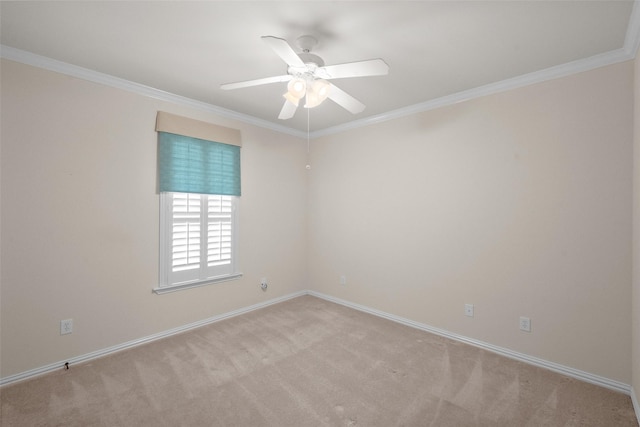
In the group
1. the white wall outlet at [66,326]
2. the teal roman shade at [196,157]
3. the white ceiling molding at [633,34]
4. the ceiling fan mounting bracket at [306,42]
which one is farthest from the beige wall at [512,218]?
the white wall outlet at [66,326]

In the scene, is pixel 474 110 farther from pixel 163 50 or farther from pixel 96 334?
pixel 96 334

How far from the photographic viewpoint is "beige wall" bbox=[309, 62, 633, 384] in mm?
2223

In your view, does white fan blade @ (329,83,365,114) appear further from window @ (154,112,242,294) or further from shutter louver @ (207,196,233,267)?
shutter louver @ (207,196,233,267)

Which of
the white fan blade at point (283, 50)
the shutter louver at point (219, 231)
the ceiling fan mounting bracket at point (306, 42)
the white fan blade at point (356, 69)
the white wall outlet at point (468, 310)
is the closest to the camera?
the white fan blade at point (283, 50)

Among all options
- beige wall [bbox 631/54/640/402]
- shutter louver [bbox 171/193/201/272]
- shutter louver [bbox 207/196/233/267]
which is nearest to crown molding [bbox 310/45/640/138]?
beige wall [bbox 631/54/640/402]

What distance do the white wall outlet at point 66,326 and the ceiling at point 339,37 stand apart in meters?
2.16

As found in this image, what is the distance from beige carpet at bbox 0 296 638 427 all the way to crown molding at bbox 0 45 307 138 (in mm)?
2504

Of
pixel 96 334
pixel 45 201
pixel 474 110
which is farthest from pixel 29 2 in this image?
pixel 474 110

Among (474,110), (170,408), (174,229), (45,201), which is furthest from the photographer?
(174,229)

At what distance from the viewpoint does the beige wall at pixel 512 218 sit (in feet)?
7.29

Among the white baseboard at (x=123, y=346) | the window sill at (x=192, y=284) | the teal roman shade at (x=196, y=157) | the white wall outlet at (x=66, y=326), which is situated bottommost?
the white baseboard at (x=123, y=346)

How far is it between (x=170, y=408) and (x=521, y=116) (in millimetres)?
3664

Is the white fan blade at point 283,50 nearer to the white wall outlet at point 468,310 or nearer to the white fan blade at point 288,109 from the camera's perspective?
the white fan blade at point 288,109

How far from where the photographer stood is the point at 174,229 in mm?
3096
